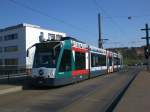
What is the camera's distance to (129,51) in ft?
452

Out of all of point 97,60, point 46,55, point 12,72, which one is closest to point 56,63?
point 46,55

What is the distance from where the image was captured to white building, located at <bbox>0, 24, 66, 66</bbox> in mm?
82844

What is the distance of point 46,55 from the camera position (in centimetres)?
2261

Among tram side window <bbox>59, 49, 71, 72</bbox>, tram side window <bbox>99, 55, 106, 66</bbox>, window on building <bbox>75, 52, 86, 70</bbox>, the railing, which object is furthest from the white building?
tram side window <bbox>59, 49, 71, 72</bbox>

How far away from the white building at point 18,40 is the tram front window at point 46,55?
56.2m

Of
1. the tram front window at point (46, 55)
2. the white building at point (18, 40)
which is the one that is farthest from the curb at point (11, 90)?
the white building at point (18, 40)

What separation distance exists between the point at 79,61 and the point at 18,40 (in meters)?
59.3

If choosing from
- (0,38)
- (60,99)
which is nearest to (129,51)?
(0,38)

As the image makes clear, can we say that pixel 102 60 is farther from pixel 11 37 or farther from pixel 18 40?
pixel 11 37

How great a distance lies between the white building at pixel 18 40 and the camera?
82844 millimetres

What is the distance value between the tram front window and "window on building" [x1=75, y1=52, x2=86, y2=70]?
3724 millimetres

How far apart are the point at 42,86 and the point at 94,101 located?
893cm

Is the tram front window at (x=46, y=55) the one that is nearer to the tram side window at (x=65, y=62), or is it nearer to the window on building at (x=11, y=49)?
the tram side window at (x=65, y=62)

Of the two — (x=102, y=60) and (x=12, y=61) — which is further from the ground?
(x=12, y=61)
